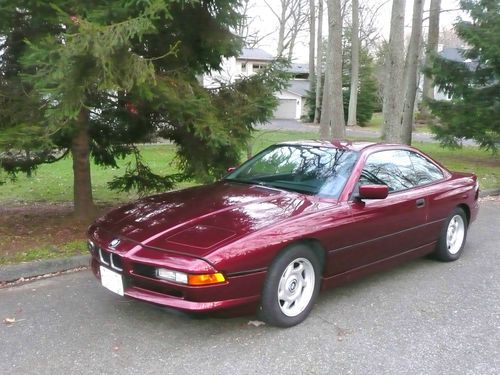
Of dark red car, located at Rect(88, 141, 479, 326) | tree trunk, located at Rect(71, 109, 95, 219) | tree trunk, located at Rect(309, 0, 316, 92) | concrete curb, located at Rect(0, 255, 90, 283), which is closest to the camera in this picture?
dark red car, located at Rect(88, 141, 479, 326)

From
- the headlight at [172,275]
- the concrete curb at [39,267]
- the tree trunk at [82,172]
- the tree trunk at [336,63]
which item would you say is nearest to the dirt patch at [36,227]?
the tree trunk at [82,172]

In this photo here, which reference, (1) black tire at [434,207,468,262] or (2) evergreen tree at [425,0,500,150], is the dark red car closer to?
(1) black tire at [434,207,468,262]

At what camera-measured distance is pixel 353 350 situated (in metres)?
3.54

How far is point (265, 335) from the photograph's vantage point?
3742 millimetres

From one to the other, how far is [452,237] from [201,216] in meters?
3.14

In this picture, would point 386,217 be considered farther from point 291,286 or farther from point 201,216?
point 201,216

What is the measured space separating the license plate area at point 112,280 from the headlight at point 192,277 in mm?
437

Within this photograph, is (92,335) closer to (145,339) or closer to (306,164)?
(145,339)

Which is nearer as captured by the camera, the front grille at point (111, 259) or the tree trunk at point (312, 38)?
the front grille at point (111, 259)

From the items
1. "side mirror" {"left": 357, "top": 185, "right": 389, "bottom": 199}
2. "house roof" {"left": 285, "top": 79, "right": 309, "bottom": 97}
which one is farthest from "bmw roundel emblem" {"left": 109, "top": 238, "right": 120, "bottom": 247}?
"house roof" {"left": 285, "top": 79, "right": 309, "bottom": 97}

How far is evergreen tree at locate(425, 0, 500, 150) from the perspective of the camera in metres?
13.9

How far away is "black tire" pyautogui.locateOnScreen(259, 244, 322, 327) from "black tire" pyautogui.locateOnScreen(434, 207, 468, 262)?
2.05 m

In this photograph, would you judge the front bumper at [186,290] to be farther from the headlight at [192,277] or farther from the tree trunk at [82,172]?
the tree trunk at [82,172]

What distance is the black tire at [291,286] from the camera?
12.2ft
